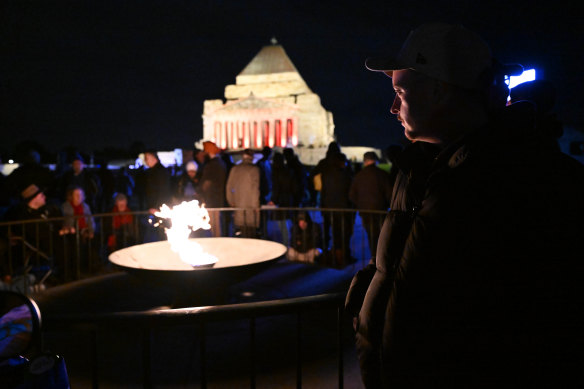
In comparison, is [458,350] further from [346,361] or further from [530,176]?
[346,361]

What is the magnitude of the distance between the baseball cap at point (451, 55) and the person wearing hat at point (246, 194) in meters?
8.09

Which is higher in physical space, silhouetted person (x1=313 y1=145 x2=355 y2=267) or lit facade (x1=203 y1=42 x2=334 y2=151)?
lit facade (x1=203 y1=42 x2=334 y2=151)

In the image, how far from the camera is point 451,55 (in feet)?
5.58

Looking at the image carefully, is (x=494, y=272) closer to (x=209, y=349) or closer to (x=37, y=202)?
(x=209, y=349)

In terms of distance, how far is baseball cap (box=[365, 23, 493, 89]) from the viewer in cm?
170

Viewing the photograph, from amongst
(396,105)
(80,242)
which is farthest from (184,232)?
(396,105)

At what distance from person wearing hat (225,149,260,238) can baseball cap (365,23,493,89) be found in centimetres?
809

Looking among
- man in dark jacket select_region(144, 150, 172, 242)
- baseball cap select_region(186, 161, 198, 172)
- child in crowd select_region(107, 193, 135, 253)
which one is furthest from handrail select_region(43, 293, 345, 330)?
baseball cap select_region(186, 161, 198, 172)

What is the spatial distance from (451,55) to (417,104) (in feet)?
0.71

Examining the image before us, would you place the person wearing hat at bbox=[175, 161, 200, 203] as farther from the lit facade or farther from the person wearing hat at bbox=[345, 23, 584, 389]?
the lit facade

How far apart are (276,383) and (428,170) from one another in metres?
3.20

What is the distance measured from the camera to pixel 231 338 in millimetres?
5219

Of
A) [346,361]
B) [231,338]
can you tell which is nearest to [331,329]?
[346,361]

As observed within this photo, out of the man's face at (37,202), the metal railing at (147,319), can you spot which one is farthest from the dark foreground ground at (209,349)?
the man's face at (37,202)
